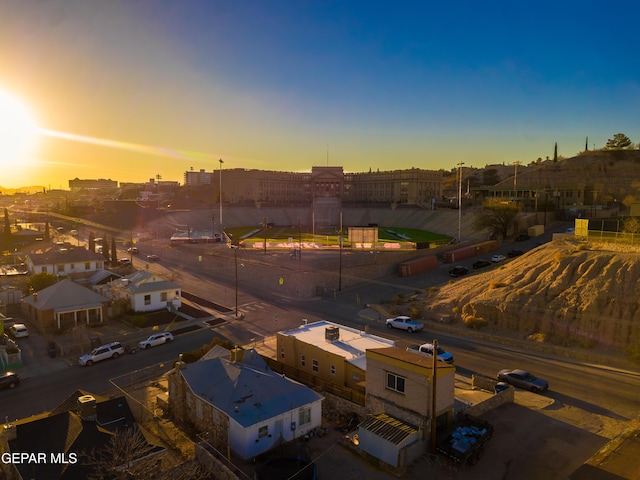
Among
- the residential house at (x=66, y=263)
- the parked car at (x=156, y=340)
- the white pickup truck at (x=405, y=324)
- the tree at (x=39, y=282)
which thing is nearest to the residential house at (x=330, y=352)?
the white pickup truck at (x=405, y=324)

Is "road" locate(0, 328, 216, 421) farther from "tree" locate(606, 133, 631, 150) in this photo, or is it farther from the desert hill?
"tree" locate(606, 133, 631, 150)

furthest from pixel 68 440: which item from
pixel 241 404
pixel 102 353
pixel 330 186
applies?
pixel 330 186

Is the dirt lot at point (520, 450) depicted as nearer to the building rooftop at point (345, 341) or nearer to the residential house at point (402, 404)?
the residential house at point (402, 404)

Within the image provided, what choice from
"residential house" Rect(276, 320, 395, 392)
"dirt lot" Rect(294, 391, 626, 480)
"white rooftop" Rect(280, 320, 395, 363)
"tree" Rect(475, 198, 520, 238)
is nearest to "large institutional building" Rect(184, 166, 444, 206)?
"tree" Rect(475, 198, 520, 238)

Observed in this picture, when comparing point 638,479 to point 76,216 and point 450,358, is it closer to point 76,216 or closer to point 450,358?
point 450,358

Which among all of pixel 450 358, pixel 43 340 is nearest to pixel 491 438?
pixel 450 358

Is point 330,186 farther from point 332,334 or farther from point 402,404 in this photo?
point 402,404
